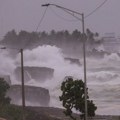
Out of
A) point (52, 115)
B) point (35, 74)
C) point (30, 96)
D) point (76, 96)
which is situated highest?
point (35, 74)

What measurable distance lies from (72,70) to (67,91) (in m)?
75.7

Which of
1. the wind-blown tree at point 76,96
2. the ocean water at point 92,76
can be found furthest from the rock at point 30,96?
the wind-blown tree at point 76,96

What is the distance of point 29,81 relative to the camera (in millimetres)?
90188

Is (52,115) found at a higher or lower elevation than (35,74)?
lower

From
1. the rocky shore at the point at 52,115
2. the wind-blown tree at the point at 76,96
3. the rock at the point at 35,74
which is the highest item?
the rock at the point at 35,74

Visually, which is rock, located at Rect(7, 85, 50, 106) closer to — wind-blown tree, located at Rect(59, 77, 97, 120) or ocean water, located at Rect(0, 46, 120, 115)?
ocean water, located at Rect(0, 46, 120, 115)

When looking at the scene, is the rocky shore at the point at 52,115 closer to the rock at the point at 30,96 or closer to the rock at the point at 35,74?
the rock at the point at 30,96

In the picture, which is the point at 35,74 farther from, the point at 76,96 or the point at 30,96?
the point at 76,96

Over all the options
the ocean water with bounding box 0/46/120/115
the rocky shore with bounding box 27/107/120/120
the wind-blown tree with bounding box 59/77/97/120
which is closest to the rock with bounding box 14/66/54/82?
the ocean water with bounding box 0/46/120/115

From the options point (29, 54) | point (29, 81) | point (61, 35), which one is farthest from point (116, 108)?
point (61, 35)

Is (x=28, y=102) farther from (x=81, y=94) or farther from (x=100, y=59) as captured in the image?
(x=100, y=59)

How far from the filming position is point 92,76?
332ft

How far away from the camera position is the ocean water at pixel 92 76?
67394 mm

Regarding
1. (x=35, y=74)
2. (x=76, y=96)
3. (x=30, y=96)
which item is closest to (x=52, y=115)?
(x=76, y=96)
